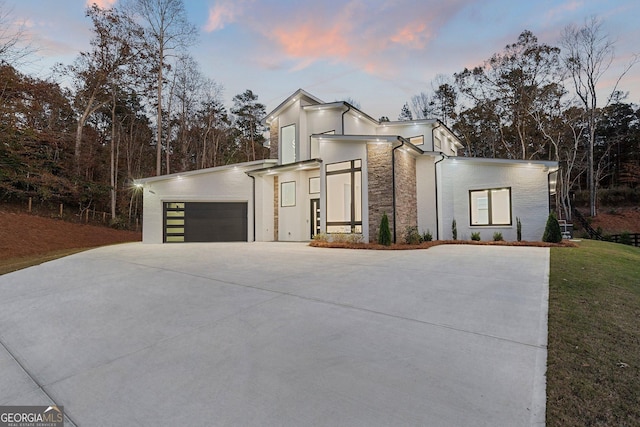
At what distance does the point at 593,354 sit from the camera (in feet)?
7.47

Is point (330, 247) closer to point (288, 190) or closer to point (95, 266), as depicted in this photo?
point (288, 190)

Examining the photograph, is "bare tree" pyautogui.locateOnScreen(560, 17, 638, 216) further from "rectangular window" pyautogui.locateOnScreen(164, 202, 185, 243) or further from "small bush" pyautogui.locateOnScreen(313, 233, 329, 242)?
"rectangular window" pyautogui.locateOnScreen(164, 202, 185, 243)

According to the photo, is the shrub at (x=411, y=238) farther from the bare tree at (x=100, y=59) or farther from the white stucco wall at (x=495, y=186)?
the bare tree at (x=100, y=59)

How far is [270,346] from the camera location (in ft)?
8.29

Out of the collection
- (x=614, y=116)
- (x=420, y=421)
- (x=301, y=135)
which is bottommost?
(x=420, y=421)

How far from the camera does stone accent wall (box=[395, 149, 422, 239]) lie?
1011 centimetres

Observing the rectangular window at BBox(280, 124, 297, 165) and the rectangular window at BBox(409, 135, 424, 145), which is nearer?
the rectangular window at BBox(280, 124, 297, 165)

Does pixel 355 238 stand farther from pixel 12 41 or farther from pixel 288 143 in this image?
pixel 12 41

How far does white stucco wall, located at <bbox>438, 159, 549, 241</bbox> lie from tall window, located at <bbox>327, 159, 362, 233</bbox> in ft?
12.7

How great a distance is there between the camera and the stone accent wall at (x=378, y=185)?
986 centimetres

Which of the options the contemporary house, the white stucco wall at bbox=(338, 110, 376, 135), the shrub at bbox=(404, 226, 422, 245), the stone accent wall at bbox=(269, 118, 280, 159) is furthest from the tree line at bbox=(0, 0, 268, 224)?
the shrub at bbox=(404, 226, 422, 245)

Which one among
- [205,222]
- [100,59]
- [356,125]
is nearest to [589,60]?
[356,125]

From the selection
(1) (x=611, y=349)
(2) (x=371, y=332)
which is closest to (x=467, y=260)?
(1) (x=611, y=349)

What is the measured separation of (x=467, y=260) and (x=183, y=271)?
6225 mm
